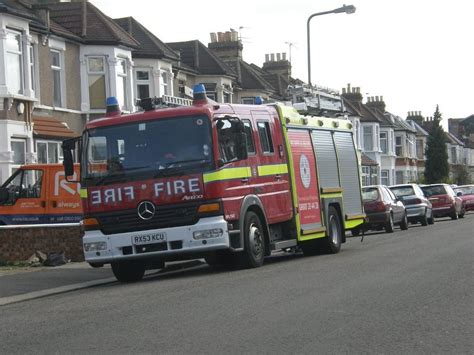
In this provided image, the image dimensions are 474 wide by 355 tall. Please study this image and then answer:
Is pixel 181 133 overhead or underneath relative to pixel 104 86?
underneath

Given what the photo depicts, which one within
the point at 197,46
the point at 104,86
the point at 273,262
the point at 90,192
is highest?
the point at 197,46

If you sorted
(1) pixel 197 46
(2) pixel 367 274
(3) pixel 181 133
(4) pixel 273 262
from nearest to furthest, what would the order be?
(2) pixel 367 274 < (3) pixel 181 133 < (4) pixel 273 262 < (1) pixel 197 46

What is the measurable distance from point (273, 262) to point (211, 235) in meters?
3.71

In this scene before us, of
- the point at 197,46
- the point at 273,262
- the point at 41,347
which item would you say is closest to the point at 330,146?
the point at 273,262

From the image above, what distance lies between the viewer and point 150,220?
1520 cm

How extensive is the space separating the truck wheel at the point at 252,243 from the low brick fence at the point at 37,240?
5.12 metres

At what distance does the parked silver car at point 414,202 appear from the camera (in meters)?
35.2

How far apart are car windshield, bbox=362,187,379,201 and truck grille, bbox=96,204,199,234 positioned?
A: 1660 cm

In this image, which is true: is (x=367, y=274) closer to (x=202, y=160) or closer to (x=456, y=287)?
(x=456, y=287)

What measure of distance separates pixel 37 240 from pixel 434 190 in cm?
2534

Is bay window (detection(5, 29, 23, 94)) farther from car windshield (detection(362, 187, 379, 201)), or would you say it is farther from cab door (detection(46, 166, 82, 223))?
car windshield (detection(362, 187, 379, 201))

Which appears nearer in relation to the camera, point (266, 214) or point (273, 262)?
point (266, 214)

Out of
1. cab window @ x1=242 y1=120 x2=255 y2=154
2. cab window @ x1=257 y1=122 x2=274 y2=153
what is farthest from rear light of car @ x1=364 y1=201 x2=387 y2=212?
cab window @ x1=242 y1=120 x2=255 y2=154

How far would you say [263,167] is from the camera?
1684 cm
